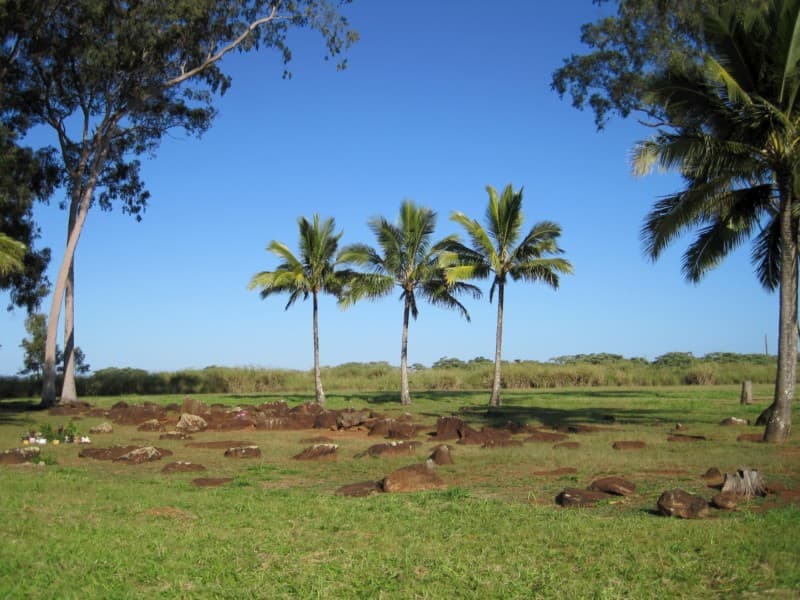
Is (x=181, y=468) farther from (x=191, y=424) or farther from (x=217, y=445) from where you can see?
(x=191, y=424)

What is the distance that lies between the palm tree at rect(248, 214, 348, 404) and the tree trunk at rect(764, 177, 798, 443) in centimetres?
1940

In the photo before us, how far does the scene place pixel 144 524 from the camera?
783 centimetres

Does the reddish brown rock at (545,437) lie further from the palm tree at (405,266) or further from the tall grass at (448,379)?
the tall grass at (448,379)

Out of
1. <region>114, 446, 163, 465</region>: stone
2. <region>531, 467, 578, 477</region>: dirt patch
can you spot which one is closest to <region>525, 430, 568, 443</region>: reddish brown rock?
<region>531, 467, 578, 477</region>: dirt patch

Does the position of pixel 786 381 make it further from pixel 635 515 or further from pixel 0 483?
pixel 0 483

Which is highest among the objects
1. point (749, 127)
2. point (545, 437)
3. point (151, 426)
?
point (749, 127)

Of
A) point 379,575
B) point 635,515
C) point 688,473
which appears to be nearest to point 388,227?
point 688,473

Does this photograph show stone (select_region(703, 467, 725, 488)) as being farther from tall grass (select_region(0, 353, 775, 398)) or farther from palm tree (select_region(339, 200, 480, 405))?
tall grass (select_region(0, 353, 775, 398))

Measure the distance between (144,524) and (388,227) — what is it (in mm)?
23453

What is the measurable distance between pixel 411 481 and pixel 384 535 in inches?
121

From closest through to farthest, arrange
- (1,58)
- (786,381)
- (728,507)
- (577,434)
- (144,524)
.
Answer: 1. (144,524)
2. (728,507)
3. (786,381)
4. (577,434)
5. (1,58)

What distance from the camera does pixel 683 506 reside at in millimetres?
8039

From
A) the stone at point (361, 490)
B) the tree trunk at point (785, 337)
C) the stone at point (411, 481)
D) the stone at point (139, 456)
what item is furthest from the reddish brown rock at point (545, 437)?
the stone at point (139, 456)

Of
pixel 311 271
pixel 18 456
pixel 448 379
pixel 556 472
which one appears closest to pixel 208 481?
pixel 18 456
